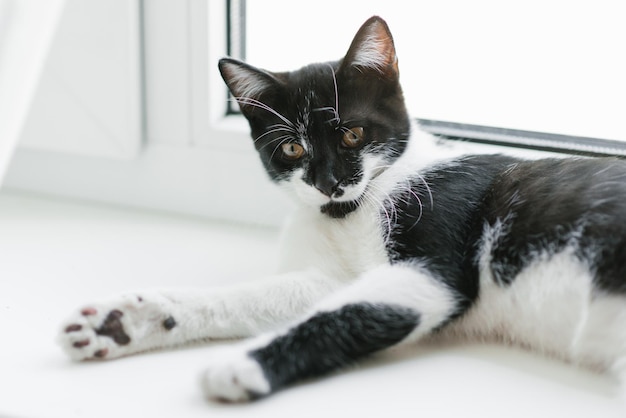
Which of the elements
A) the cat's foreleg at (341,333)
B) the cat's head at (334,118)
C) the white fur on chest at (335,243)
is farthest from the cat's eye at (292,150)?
the cat's foreleg at (341,333)

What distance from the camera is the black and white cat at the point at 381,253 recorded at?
3.38 ft

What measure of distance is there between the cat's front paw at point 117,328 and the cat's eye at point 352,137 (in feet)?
1.26

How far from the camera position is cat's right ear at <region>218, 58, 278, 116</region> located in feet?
4.09

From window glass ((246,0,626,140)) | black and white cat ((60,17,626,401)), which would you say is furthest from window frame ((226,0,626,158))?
black and white cat ((60,17,626,401))

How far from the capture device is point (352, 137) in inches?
48.7

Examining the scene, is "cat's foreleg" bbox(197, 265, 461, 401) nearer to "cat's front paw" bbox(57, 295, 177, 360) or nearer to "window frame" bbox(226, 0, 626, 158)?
"cat's front paw" bbox(57, 295, 177, 360)

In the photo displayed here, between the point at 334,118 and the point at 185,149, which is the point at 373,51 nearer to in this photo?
the point at 334,118

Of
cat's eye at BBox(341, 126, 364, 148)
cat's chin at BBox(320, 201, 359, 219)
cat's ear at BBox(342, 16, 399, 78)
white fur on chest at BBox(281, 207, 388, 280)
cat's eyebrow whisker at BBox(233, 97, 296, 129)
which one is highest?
cat's ear at BBox(342, 16, 399, 78)

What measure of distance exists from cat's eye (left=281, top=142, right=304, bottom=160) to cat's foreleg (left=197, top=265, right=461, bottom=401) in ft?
0.80

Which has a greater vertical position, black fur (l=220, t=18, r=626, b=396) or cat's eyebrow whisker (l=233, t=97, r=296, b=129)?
cat's eyebrow whisker (l=233, t=97, r=296, b=129)

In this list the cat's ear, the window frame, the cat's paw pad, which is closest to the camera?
the cat's paw pad

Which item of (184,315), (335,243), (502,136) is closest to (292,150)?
(335,243)

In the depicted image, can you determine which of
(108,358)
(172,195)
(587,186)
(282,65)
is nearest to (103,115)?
(172,195)

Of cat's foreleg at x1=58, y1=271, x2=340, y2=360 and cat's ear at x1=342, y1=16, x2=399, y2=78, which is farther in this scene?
cat's ear at x1=342, y1=16, x2=399, y2=78
